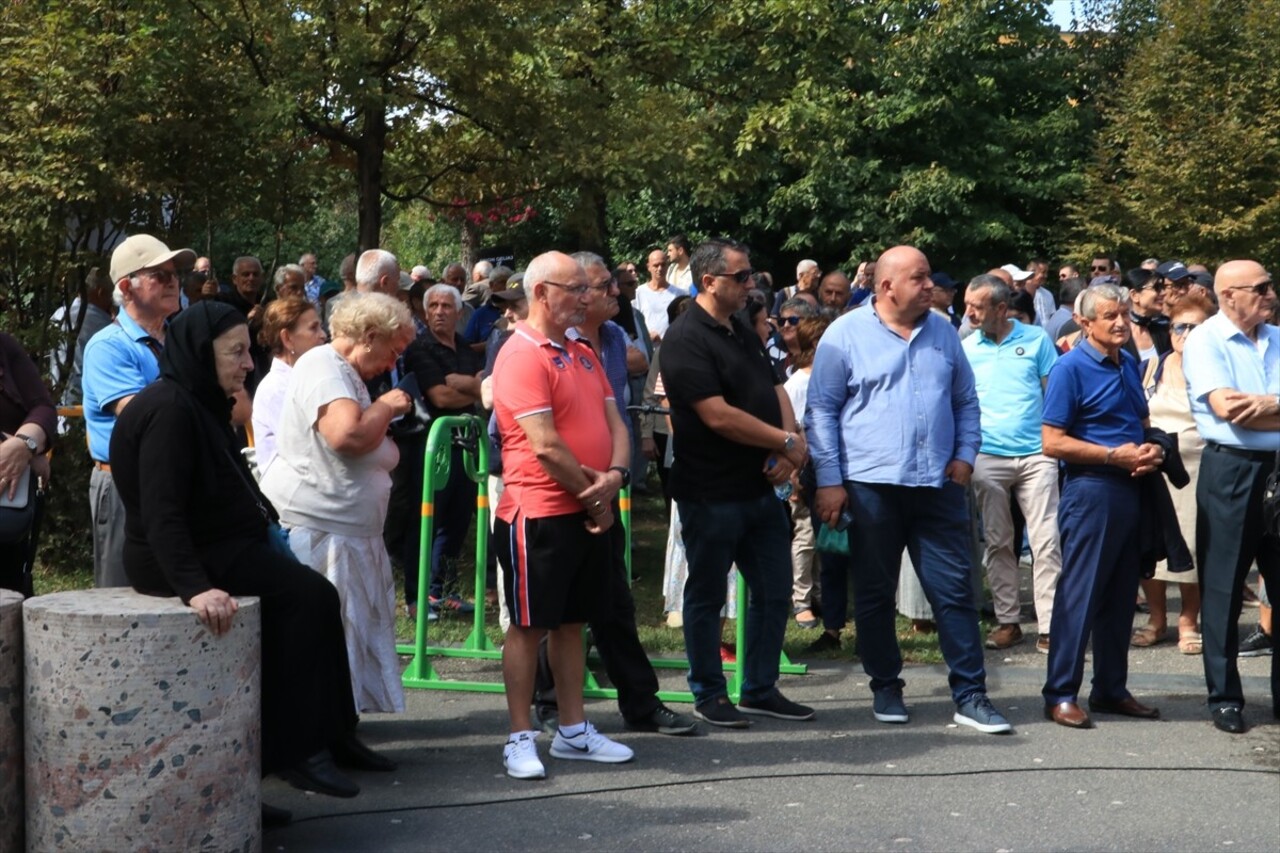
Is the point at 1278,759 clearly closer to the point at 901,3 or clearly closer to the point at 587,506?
the point at 587,506

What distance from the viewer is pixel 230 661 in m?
5.30

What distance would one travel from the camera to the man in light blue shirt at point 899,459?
7.57 m

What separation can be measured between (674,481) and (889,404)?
3.46ft

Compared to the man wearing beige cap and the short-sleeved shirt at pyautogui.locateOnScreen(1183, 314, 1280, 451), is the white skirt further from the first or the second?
the short-sleeved shirt at pyautogui.locateOnScreen(1183, 314, 1280, 451)

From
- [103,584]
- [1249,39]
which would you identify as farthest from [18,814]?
[1249,39]

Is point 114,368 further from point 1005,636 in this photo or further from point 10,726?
point 1005,636

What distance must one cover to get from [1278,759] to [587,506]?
318cm

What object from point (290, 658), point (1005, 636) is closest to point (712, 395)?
point (290, 658)

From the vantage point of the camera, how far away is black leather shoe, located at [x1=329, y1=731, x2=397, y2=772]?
682 cm

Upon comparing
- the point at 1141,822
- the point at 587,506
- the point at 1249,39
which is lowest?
the point at 1141,822

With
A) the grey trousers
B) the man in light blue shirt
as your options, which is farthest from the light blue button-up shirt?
the grey trousers

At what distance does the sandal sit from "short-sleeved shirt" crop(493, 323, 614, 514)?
440 cm

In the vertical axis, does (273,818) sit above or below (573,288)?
below

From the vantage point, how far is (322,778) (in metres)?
6.36
